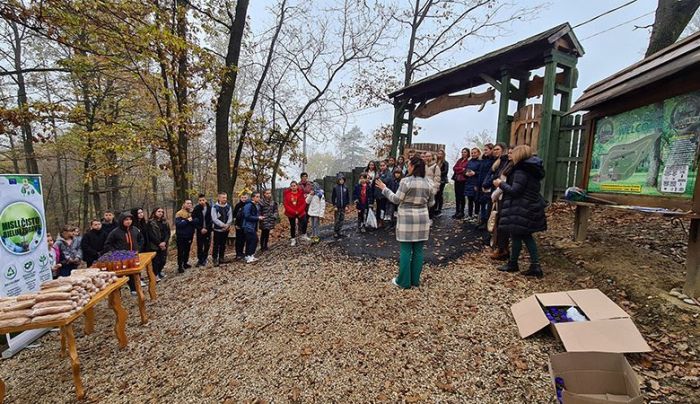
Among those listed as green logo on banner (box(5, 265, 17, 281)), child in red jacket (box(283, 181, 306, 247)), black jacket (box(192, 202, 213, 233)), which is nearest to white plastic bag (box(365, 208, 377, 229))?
child in red jacket (box(283, 181, 306, 247))

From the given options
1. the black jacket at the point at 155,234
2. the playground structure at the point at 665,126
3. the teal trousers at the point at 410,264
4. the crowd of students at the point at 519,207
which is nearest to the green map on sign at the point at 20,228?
the black jacket at the point at 155,234

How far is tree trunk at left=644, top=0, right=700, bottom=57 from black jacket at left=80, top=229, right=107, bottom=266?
13.4m

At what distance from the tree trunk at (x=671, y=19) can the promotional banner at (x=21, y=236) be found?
43.0 feet

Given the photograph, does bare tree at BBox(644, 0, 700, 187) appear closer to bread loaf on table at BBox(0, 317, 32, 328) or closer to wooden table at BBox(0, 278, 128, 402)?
wooden table at BBox(0, 278, 128, 402)

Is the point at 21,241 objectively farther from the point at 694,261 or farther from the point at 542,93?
the point at 542,93

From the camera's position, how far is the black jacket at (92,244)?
5.64m

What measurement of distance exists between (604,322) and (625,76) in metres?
3.34

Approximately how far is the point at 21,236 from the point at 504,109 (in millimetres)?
9808

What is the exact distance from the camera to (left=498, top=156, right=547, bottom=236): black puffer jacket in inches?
161

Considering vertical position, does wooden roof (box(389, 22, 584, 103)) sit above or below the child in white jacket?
above

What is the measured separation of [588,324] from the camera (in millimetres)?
2795

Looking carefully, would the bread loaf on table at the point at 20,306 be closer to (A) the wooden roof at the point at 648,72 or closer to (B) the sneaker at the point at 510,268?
(B) the sneaker at the point at 510,268

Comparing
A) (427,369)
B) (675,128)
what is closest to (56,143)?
(427,369)

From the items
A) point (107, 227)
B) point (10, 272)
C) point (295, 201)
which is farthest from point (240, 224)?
point (10, 272)
